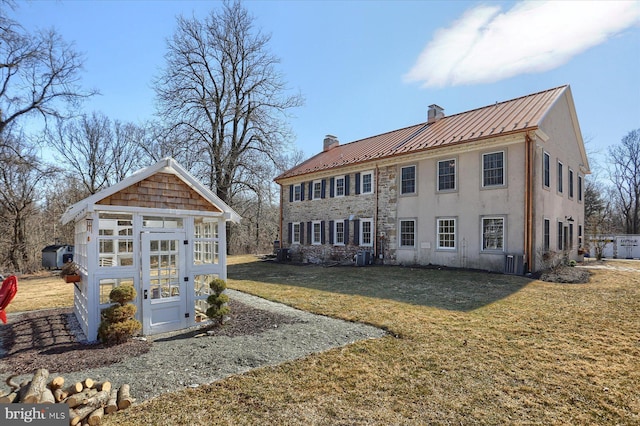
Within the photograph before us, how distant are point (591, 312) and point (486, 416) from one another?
20.1 ft

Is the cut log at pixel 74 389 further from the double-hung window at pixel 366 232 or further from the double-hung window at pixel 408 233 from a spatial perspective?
the double-hung window at pixel 366 232

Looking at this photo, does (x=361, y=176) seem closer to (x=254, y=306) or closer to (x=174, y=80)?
(x=254, y=306)

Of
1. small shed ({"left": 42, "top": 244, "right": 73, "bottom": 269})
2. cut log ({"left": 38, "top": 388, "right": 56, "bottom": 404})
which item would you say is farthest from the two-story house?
cut log ({"left": 38, "top": 388, "right": 56, "bottom": 404})

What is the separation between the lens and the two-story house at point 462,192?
13.4 meters

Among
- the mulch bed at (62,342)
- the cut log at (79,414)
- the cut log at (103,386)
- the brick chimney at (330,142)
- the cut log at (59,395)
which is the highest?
the brick chimney at (330,142)

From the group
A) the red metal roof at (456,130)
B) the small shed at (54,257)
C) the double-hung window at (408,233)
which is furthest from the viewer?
the small shed at (54,257)

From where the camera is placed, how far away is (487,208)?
14.1 metres

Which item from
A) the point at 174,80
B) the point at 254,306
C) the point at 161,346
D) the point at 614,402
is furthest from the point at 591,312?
the point at 174,80

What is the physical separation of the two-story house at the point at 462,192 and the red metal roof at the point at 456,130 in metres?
0.07

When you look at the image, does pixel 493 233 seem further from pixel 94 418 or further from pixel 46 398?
pixel 46 398

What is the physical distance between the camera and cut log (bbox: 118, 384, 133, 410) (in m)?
3.69

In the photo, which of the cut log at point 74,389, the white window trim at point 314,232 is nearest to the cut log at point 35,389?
the cut log at point 74,389

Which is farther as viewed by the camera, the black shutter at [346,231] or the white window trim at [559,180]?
the black shutter at [346,231]

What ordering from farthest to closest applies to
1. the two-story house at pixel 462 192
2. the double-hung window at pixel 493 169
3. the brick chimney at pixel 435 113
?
the brick chimney at pixel 435 113 → the double-hung window at pixel 493 169 → the two-story house at pixel 462 192
